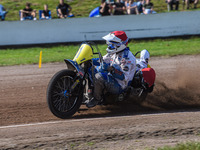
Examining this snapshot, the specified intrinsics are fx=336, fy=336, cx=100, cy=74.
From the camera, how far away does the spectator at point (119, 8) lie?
17.0 metres

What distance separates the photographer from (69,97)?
6082 mm

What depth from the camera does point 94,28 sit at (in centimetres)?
1541

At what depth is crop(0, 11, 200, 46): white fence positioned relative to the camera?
15081 millimetres

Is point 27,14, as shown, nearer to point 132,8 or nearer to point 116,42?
point 132,8

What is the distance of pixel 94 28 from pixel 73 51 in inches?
78.9

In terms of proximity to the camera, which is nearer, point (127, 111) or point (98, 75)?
point (98, 75)

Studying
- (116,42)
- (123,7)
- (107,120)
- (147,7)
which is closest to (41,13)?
(123,7)

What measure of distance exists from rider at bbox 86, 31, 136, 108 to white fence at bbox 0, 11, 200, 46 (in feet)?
29.7

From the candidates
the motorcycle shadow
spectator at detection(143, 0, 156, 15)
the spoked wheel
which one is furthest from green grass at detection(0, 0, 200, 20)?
the spoked wheel

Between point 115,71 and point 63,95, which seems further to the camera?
point 115,71

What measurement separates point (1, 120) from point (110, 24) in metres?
10.1

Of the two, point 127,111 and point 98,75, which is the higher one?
point 98,75

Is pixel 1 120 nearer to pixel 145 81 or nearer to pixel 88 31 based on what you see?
pixel 145 81

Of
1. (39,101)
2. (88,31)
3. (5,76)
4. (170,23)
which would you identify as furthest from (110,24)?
(39,101)
